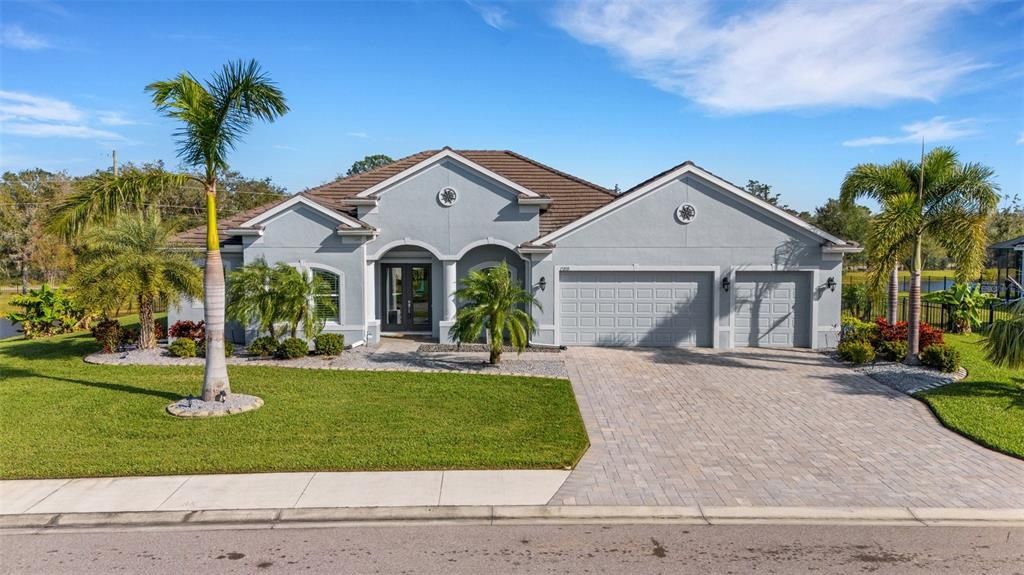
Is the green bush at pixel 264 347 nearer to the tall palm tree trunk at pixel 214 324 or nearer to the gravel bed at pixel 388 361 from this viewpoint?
the gravel bed at pixel 388 361

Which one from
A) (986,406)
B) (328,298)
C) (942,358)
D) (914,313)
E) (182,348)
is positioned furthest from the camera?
(328,298)

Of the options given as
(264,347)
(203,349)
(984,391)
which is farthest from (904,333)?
(203,349)

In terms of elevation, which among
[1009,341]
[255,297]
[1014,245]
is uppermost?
[1014,245]

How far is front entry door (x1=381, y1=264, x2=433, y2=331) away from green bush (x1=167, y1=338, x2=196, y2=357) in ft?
19.3

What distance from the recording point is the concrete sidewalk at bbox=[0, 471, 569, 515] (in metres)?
6.89

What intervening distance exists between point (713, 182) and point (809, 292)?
4065 millimetres

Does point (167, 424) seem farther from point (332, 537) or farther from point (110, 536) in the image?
point (332, 537)

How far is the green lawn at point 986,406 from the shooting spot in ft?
30.3

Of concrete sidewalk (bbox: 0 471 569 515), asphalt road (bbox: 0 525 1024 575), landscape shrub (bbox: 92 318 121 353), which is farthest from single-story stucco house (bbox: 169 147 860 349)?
asphalt road (bbox: 0 525 1024 575)

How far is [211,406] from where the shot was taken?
10.5 m

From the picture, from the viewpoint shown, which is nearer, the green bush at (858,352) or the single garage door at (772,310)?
the green bush at (858,352)

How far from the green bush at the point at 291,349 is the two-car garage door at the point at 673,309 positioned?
275 inches

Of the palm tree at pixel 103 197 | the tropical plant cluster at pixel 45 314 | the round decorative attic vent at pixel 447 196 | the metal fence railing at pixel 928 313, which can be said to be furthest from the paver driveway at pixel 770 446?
the tropical plant cluster at pixel 45 314

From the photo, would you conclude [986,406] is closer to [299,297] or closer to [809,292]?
[809,292]
